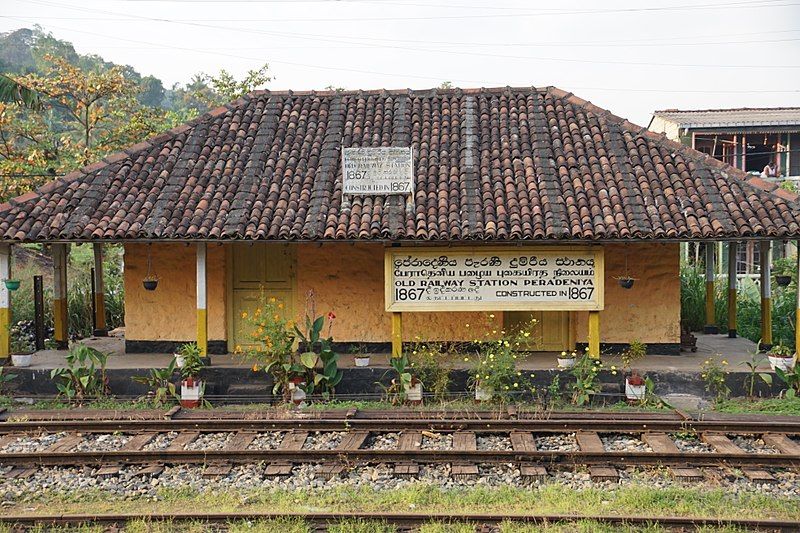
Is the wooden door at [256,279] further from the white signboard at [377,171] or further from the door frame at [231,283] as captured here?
the white signboard at [377,171]

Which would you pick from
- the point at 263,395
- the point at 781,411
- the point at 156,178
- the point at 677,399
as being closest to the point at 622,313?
the point at 677,399

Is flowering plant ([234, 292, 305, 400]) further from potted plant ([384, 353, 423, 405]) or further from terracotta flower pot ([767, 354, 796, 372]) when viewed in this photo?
terracotta flower pot ([767, 354, 796, 372])

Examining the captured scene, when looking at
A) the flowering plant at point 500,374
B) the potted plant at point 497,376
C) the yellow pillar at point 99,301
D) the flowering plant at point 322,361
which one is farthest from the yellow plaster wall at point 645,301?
the yellow pillar at point 99,301

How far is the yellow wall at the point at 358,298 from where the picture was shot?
1399 centimetres

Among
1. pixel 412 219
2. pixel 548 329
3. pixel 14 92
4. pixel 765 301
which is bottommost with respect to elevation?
pixel 548 329

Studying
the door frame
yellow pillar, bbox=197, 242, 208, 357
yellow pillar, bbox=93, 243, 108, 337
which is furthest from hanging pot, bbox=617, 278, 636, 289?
yellow pillar, bbox=93, 243, 108, 337

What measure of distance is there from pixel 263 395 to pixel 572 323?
598cm

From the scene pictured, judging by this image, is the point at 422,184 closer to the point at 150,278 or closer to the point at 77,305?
the point at 150,278

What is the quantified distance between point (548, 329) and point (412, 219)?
3.98m

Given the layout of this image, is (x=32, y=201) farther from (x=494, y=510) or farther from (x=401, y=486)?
(x=494, y=510)

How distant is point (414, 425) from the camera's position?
1018 cm

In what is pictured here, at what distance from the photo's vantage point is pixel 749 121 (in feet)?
88.9

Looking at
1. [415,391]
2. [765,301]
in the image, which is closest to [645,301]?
[765,301]

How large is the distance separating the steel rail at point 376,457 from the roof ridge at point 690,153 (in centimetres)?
548
